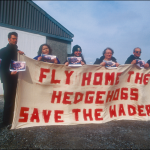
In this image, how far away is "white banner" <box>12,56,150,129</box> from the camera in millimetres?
2971

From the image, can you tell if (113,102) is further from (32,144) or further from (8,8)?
(8,8)

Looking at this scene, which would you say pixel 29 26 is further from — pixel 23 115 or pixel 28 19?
pixel 23 115

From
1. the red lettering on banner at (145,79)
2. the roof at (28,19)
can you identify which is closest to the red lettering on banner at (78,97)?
the red lettering on banner at (145,79)

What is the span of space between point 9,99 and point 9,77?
486mm

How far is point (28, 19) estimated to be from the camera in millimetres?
7559

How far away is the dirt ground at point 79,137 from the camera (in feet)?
7.34

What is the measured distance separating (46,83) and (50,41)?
6.07 meters

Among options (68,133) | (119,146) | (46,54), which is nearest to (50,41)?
(46,54)

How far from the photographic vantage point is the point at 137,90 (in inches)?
141

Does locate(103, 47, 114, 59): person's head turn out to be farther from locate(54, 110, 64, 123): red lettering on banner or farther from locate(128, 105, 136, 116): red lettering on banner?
locate(54, 110, 64, 123): red lettering on banner

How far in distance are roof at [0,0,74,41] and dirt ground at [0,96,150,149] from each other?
19.2 ft

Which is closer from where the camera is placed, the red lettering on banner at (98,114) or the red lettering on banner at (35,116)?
the red lettering on banner at (35,116)

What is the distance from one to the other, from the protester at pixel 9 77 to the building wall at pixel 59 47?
18.5ft

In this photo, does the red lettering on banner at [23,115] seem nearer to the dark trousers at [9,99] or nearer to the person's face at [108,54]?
the dark trousers at [9,99]
